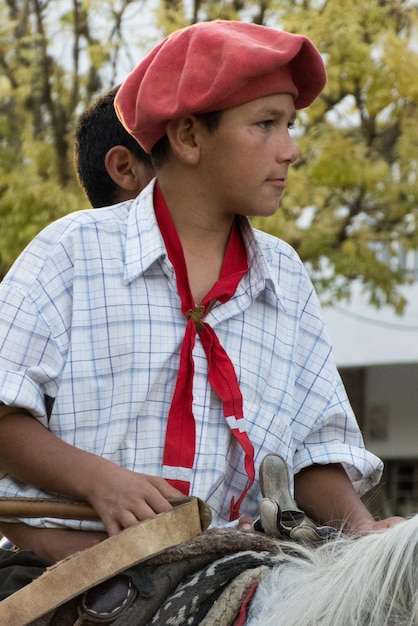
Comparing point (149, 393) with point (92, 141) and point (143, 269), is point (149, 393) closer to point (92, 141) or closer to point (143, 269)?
point (143, 269)

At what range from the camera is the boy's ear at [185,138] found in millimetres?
2670

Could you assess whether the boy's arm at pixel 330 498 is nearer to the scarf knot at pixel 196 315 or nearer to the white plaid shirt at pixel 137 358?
the white plaid shirt at pixel 137 358

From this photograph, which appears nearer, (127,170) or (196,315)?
(196,315)

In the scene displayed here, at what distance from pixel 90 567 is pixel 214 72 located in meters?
1.02

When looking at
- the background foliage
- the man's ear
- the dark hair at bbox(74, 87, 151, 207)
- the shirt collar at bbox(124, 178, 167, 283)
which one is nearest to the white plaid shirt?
the shirt collar at bbox(124, 178, 167, 283)

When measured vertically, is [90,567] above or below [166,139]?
below

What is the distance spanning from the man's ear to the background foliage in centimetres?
565

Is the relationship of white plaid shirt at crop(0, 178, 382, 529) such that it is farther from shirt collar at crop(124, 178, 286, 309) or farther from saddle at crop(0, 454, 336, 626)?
saddle at crop(0, 454, 336, 626)

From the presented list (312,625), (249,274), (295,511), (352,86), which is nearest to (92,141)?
(249,274)

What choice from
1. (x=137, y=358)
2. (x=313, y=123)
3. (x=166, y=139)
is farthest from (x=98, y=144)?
(x=313, y=123)

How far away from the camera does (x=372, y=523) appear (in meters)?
2.53

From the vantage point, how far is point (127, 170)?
3.47 m

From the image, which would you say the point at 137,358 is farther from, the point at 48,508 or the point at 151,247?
the point at 48,508

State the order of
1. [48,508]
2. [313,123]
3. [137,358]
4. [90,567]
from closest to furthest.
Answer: [90,567] → [48,508] → [137,358] → [313,123]
